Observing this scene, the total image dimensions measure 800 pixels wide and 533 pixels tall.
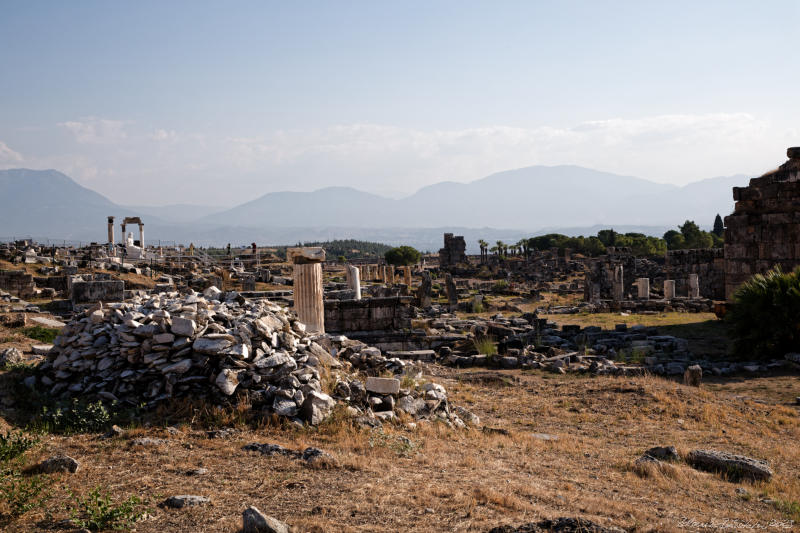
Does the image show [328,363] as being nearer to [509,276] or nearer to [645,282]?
[645,282]

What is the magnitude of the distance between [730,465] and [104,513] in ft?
23.5

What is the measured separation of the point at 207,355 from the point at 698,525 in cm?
663

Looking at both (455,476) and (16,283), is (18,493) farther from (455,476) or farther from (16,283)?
(16,283)

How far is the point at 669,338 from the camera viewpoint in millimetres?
19062

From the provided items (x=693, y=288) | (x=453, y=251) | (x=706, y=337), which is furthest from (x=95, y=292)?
(x=453, y=251)

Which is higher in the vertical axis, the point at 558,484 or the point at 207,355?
the point at 207,355

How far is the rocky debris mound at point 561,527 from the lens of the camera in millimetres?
4941

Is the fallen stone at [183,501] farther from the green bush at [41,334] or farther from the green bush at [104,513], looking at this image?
the green bush at [41,334]

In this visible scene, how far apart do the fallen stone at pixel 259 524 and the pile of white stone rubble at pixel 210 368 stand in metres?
3.36

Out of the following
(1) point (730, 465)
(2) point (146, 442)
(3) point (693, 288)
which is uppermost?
(3) point (693, 288)

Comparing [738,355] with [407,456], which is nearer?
[407,456]

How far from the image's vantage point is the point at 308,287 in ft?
49.0

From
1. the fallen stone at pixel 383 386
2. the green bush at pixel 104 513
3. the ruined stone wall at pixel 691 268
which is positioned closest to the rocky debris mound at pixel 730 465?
the fallen stone at pixel 383 386

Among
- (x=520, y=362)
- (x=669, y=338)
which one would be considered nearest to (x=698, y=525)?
(x=520, y=362)
